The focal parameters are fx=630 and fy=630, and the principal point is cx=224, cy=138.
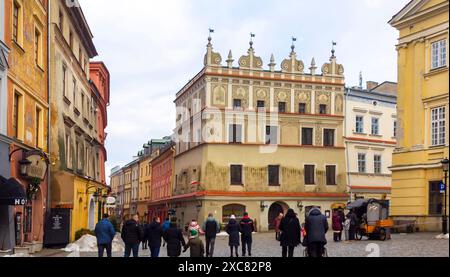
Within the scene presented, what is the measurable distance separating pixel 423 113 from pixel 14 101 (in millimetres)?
20549

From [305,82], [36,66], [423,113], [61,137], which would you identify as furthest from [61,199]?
[305,82]

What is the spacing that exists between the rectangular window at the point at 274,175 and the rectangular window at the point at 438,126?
19806mm

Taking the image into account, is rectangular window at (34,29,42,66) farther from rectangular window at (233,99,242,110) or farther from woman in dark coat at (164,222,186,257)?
rectangular window at (233,99,242,110)

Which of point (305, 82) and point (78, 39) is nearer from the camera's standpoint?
point (78, 39)

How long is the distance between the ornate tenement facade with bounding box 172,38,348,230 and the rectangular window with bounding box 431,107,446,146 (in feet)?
63.4

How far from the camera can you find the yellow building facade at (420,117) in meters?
31.2

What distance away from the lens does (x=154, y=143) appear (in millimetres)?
84500

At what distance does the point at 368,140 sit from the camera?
178 feet

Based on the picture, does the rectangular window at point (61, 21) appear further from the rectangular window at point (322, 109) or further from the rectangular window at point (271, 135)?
the rectangular window at point (322, 109)

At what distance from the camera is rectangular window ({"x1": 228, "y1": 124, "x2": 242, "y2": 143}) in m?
49.7

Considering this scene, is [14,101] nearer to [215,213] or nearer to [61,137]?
[61,137]

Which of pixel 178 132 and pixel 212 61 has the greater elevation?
pixel 212 61

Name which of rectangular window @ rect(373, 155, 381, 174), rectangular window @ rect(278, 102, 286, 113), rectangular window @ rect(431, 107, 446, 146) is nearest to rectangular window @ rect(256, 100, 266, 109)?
rectangular window @ rect(278, 102, 286, 113)

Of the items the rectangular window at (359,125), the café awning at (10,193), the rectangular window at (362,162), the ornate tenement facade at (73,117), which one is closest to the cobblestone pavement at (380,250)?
the café awning at (10,193)
